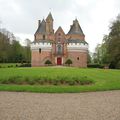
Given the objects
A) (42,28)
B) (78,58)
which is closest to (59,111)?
(78,58)

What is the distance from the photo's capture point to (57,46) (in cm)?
6444

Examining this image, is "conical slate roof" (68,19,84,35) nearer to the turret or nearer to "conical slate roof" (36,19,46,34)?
the turret

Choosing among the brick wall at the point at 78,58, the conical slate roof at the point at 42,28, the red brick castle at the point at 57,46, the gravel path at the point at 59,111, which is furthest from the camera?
the conical slate roof at the point at 42,28

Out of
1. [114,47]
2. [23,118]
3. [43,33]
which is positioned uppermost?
[43,33]

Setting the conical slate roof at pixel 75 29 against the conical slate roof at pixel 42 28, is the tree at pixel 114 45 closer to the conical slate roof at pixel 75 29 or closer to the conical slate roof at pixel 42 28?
the conical slate roof at pixel 75 29

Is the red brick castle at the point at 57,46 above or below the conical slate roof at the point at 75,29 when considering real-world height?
below

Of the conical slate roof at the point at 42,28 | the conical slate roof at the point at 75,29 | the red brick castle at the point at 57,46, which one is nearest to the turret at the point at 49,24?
the red brick castle at the point at 57,46

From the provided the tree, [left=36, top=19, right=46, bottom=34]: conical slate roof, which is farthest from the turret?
the tree

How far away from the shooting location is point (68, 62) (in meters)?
61.8

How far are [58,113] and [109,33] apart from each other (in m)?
47.5

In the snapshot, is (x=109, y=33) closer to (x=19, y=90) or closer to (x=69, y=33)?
(x=69, y=33)

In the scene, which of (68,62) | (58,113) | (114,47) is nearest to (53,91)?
(58,113)

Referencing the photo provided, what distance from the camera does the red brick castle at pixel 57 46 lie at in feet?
206

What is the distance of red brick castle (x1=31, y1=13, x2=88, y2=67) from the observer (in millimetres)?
62812
